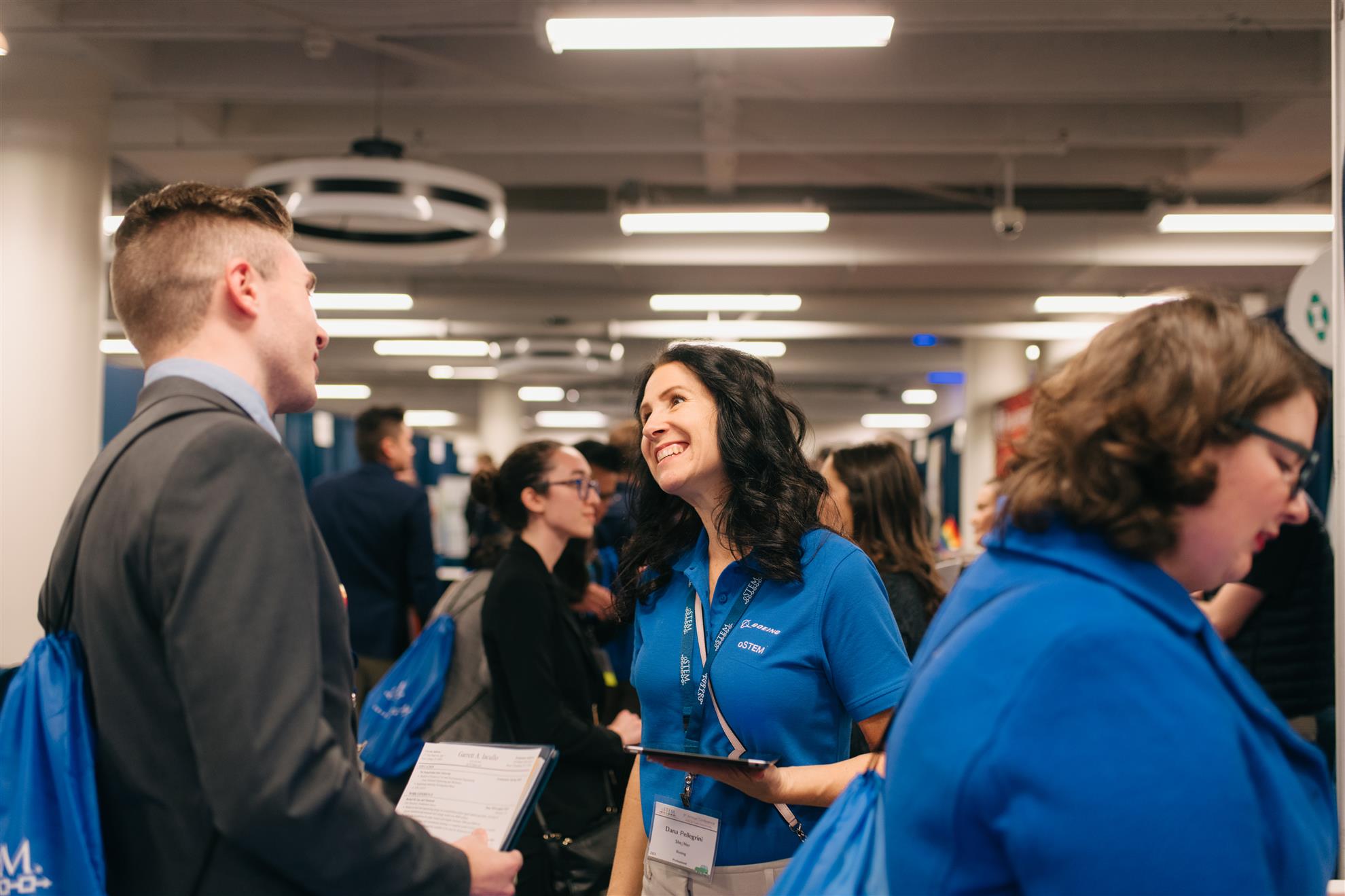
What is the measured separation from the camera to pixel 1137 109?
270 inches

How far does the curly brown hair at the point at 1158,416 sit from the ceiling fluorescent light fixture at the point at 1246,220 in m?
6.47

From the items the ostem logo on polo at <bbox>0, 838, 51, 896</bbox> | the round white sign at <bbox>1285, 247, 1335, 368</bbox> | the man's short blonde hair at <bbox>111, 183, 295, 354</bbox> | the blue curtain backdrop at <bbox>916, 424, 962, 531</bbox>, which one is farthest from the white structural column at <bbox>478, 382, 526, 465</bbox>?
the ostem logo on polo at <bbox>0, 838, 51, 896</bbox>

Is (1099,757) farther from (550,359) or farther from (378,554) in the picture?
(550,359)

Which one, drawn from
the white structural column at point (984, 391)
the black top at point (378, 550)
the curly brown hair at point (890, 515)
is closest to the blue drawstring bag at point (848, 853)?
the curly brown hair at point (890, 515)

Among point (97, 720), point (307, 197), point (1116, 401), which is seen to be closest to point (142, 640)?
point (97, 720)

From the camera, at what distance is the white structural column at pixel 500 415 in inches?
701

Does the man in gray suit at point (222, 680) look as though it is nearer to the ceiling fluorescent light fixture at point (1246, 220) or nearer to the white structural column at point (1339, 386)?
the white structural column at point (1339, 386)

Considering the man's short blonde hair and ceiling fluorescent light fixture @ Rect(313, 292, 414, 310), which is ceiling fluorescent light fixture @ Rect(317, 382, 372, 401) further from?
the man's short blonde hair

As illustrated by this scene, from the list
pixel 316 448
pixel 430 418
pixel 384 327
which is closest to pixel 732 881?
pixel 316 448

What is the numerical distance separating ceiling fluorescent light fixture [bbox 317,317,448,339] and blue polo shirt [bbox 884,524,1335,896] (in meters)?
11.3

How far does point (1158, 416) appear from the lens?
1036mm

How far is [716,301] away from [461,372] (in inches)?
322

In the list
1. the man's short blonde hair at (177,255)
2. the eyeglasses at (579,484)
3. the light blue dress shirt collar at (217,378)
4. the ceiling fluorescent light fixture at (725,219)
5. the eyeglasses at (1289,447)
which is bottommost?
the eyeglasses at (579,484)

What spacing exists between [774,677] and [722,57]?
4.73 meters
